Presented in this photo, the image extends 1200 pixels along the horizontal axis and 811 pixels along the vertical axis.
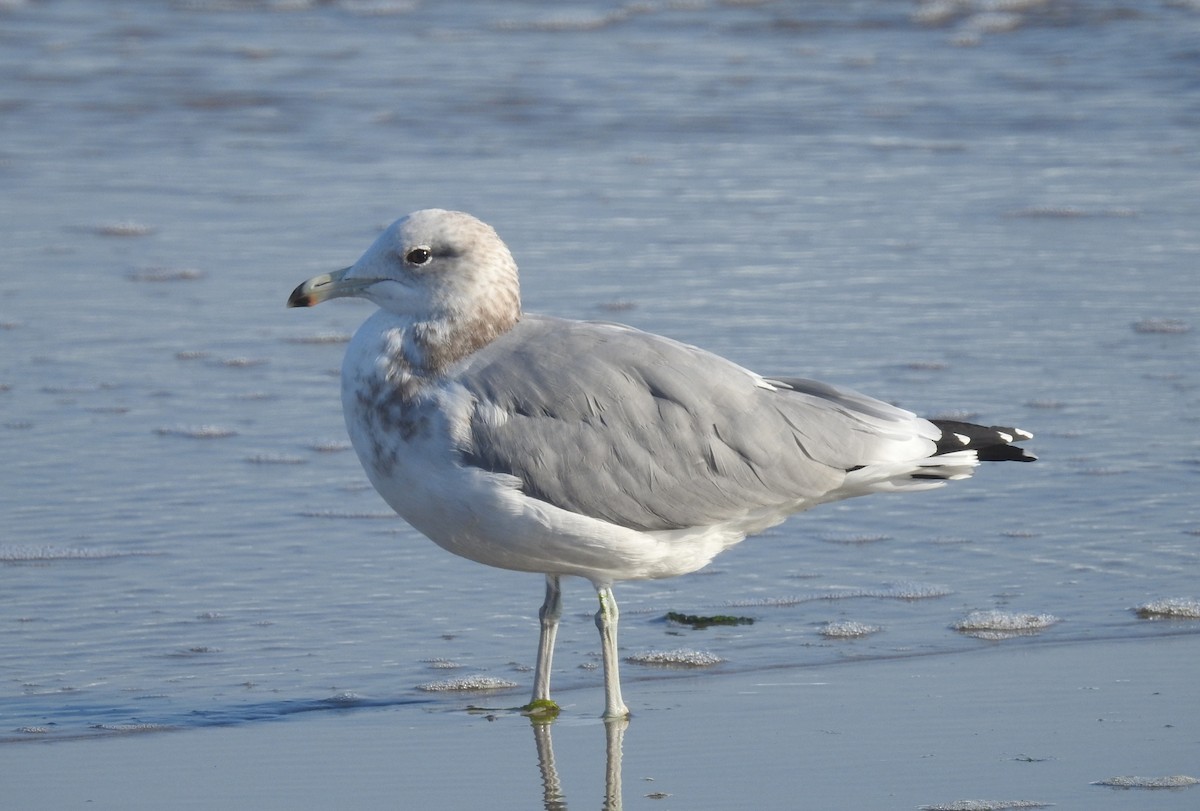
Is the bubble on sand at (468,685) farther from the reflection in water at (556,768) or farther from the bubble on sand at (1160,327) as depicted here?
the bubble on sand at (1160,327)

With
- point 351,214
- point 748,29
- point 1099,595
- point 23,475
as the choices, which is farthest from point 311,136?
point 1099,595

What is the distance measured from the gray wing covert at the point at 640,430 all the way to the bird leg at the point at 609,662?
311 mm

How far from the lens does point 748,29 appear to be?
53.8ft

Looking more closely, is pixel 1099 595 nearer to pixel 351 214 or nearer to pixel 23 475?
pixel 23 475

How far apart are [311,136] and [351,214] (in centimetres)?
232

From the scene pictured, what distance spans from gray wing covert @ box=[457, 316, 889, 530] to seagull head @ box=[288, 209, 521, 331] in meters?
0.12

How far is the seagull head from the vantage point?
16.7 ft

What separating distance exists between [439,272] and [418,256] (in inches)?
3.0

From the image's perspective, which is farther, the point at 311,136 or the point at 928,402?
the point at 311,136

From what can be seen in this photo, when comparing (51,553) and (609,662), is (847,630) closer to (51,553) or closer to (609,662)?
(609,662)

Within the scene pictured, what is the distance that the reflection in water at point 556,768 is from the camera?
4.67m

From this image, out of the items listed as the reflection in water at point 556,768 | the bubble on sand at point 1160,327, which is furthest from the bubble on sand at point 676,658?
the bubble on sand at point 1160,327

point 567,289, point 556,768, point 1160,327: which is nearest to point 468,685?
point 556,768

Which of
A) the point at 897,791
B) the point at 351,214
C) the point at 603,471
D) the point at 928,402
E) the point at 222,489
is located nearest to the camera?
the point at 897,791
